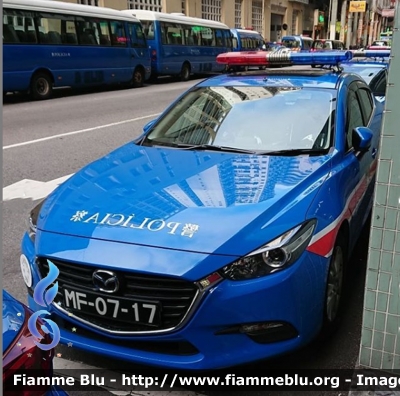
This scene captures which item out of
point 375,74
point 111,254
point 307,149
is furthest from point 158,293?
point 375,74

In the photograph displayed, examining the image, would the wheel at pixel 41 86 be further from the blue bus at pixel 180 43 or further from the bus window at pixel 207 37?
the bus window at pixel 207 37

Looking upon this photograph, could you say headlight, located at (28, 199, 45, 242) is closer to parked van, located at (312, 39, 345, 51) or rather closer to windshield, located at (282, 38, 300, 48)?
parked van, located at (312, 39, 345, 51)

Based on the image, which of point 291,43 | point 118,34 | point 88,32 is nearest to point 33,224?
point 88,32

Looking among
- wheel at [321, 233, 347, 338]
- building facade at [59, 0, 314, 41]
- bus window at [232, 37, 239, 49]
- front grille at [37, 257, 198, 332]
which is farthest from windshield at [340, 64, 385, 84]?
building facade at [59, 0, 314, 41]

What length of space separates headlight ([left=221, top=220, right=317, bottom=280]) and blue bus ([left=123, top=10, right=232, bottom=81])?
18970mm

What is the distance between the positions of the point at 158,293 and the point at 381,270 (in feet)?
3.63

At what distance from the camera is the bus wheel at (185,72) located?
22608 millimetres

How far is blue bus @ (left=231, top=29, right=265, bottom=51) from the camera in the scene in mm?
26736

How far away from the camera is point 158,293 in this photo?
97.7 inches

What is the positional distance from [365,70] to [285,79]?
443cm

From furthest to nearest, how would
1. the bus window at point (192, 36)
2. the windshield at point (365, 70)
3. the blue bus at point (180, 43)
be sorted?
the bus window at point (192, 36) → the blue bus at point (180, 43) → the windshield at point (365, 70)

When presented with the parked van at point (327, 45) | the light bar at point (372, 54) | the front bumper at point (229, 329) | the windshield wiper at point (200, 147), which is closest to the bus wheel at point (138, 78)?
the light bar at point (372, 54)

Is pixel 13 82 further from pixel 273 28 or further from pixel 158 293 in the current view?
pixel 273 28

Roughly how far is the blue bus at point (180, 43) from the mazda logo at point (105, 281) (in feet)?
62.2
